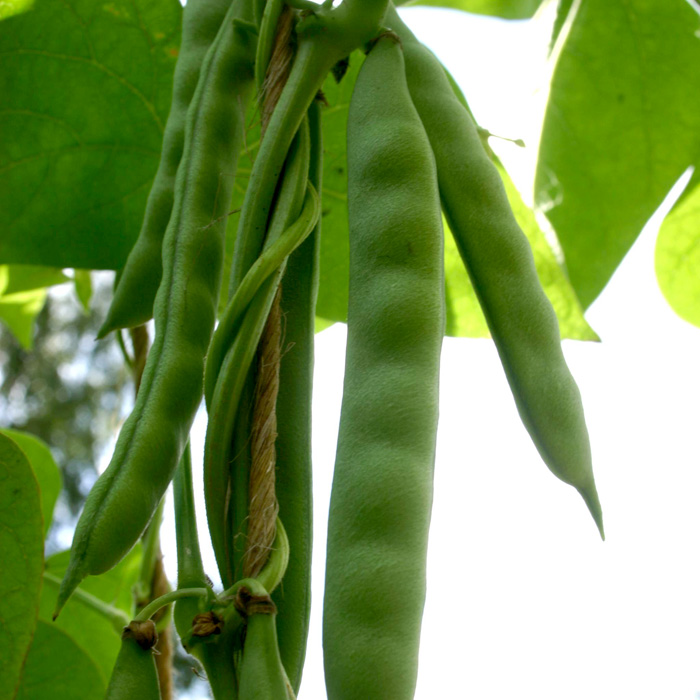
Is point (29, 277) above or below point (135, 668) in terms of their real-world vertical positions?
above

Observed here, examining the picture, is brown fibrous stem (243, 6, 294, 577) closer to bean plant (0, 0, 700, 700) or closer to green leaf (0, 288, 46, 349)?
bean plant (0, 0, 700, 700)

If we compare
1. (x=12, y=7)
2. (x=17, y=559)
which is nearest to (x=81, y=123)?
(x=12, y=7)

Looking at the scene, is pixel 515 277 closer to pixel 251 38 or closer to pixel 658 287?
pixel 251 38

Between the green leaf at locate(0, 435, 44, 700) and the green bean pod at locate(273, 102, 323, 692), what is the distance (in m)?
0.35

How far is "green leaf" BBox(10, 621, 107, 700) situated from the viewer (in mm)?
1096

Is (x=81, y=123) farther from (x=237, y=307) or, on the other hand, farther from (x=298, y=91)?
(x=237, y=307)

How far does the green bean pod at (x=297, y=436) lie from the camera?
554 millimetres

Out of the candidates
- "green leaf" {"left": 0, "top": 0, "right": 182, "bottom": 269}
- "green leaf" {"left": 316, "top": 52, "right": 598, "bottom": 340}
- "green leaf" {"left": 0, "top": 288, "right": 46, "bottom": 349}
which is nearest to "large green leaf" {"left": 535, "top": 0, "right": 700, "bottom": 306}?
"green leaf" {"left": 316, "top": 52, "right": 598, "bottom": 340}

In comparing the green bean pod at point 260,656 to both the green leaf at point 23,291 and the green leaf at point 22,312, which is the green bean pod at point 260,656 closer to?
the green leaf at point 23,291

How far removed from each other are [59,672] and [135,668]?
2.27 ft

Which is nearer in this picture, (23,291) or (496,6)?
(496,6)

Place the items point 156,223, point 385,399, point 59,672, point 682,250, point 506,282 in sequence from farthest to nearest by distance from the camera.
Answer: point 682,250 → point 59,672 → point 156,223 → point 506,282 → point 385,399

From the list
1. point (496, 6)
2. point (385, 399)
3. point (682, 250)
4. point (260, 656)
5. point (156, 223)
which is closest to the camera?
point (260, 656)

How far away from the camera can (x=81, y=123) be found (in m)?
1.18
